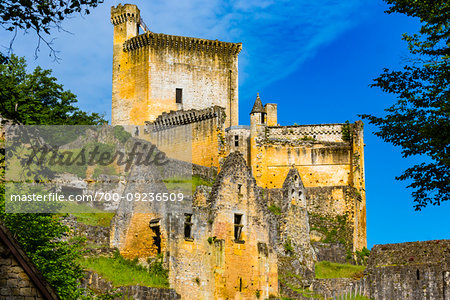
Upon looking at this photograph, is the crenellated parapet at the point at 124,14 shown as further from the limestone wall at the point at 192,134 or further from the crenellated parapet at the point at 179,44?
the limestone wall at the point at 192,134

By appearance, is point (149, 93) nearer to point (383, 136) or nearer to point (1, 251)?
point (383, 136)

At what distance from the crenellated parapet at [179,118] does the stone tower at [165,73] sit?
4.28 feet

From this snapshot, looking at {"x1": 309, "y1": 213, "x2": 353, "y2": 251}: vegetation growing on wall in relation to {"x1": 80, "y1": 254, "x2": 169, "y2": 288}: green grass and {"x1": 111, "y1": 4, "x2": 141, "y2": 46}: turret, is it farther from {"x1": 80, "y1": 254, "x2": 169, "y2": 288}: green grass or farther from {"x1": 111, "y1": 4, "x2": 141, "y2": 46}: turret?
{"x1": 111, "y1": 4, "x2": 141, "y2": 46}: turret

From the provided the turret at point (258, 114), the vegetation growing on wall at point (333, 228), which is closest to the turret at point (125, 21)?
the turret at point (258, 114)

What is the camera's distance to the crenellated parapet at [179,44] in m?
72.6

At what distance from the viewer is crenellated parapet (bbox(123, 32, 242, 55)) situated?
72562 millimetres

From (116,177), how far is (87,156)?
22.4 ft

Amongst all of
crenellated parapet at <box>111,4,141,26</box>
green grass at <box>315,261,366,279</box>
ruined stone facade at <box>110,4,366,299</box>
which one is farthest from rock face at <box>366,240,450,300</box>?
crenellated parapet at <box>111,4,141,26</box>

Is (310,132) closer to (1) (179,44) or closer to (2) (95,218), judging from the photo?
(1) (179,44)

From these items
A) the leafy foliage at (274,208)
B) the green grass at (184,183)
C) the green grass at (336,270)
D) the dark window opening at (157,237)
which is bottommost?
the green grass at (336,270)

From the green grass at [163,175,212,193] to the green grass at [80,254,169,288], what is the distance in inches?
411

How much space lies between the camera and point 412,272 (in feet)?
124

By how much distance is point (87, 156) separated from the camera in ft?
201

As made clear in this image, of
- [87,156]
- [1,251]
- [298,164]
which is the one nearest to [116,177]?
[87,156]
